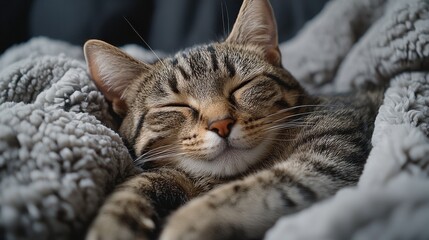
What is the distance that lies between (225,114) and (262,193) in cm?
21

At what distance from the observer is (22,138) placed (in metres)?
0.61

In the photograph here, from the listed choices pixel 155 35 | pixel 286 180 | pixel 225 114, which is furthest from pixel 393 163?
pixel 155 35

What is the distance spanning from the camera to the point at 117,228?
0.56 metres

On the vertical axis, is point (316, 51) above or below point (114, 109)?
above

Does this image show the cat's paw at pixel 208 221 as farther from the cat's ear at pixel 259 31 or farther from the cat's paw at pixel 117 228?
the cat's ear at pixel 259 31

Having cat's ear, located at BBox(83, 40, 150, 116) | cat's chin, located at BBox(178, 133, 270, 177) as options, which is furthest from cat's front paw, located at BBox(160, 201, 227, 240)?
cat's ear, located at BBox(83, 40, 150, 116)

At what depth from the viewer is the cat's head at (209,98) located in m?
0.77

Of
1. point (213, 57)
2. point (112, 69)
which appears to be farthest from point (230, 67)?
point (112, 69)

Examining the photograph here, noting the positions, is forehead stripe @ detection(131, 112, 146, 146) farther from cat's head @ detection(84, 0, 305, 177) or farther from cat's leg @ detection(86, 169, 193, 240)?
cat's leg @ detection(86, 169, 193, 240)

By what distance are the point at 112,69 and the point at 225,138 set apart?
40 cm

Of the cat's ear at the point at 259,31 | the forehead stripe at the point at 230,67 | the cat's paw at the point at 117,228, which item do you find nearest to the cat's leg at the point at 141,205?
the cat's paw at the point at 117,228

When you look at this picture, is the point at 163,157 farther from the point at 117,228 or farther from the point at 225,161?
the point at 117,228

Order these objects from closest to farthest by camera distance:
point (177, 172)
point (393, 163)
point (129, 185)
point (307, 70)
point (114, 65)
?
point (393, 163)
point (129, 185)
point (177, 172)
point (114, 65)
point (307, 70)

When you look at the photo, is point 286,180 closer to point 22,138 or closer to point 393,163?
point 393,163
